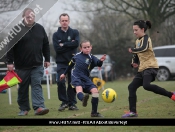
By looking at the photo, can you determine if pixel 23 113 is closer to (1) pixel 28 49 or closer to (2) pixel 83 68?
(1) pixel 28 49

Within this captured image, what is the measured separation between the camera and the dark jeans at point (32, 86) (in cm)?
859

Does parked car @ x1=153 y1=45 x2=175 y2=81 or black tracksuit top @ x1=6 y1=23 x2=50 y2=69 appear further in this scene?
parked car @ x1=153 y1=45 x2=175 y2=81

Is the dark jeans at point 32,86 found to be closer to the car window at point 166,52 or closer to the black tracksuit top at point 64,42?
the black tracksuit top at point 64,42

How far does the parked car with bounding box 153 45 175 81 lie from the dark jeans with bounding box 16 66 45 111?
14.8m

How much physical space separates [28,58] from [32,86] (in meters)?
0.60

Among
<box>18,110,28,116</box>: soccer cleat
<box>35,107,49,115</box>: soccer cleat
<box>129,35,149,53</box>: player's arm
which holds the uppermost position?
<box>129,35,149,53</box>: player's arm

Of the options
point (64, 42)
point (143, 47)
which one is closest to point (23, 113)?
point (64, 42)

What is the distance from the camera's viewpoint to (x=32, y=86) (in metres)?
8.67

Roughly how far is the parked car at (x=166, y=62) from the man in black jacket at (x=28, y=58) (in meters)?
14.8

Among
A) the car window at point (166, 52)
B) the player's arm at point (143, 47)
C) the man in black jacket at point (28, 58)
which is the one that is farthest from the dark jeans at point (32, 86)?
the car window at point (166, 52)

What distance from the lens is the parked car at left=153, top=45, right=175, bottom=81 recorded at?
896 inches

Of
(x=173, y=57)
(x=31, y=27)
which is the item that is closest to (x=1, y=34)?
(x=31, y=27)

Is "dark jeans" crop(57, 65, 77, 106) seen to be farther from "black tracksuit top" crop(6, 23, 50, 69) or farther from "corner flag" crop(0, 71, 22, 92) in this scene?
"corner flag" crop(0, 71, 22, 92)

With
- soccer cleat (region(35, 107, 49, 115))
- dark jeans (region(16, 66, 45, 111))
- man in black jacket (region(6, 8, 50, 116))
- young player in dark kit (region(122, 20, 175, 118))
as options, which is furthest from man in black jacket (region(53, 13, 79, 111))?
young player in dark kit (region(122, 20, 175, 118))
